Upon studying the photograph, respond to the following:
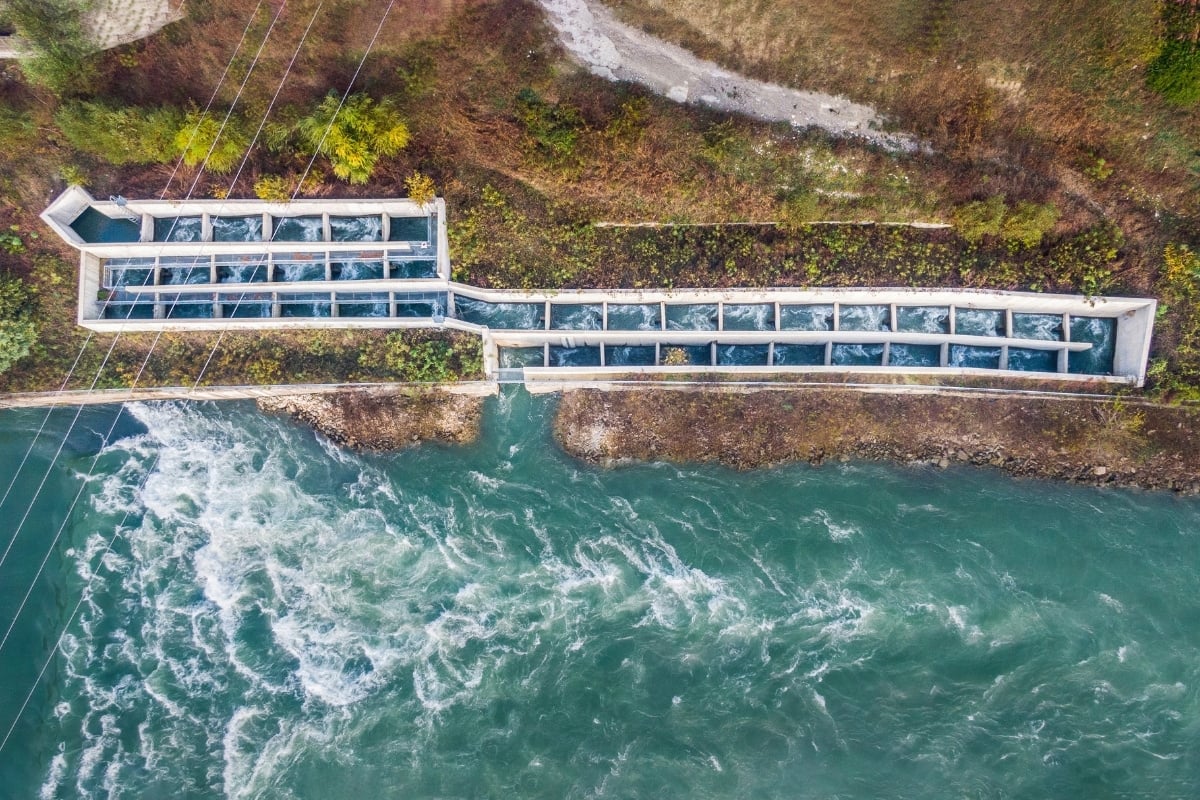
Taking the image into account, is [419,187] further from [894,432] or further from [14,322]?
[894,432]

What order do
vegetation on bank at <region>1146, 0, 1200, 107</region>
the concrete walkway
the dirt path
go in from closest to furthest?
vegetation on bank at <region>1146, 0, 1200, 107</region> → the dirt path → the concrete walkway

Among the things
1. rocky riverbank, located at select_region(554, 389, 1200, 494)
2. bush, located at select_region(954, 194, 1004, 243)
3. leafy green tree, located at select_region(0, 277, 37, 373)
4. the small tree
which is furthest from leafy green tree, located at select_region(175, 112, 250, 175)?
bush, located at select_region(954, 194, 1004, 243)

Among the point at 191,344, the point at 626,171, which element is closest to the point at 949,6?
the point at 626,171

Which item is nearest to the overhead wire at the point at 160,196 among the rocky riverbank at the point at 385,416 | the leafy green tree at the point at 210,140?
the leafy green tree at the point at 210,140

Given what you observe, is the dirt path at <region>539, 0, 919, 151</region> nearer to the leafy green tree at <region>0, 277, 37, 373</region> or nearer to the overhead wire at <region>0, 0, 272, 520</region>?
the overhead wire at <region>0, 0, 272, 520</region>

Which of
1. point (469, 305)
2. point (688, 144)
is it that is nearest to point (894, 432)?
point (688, 144)
